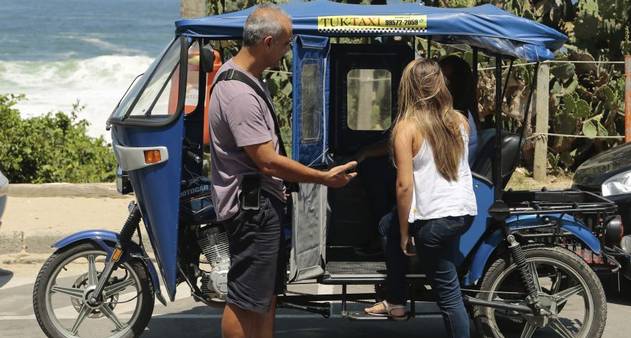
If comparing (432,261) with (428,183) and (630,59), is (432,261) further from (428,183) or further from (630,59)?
(630,59)

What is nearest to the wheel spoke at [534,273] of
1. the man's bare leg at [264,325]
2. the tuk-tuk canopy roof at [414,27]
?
the tuk-tuk canopy roof at [414,27]

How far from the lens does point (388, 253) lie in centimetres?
565

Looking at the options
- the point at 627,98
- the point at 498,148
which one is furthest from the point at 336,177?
the point at 627,98

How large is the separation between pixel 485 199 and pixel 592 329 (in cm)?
95

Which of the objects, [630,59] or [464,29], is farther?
[630,59]

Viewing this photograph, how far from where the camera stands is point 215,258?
18.9 feet

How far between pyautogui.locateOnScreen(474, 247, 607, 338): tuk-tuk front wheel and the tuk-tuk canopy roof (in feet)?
3.78

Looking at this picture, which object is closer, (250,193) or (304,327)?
(250,193)

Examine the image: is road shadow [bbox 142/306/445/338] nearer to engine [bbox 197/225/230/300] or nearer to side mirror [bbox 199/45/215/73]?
engine [bbox 197/225/230/300]

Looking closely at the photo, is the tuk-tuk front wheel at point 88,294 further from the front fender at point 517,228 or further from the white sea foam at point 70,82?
the white sea foam at point 70,82

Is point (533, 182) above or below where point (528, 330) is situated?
below

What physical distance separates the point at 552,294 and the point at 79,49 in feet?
134

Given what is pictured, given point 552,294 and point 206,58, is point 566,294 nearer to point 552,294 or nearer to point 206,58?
point 552,294

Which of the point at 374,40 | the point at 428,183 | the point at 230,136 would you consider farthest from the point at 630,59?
the point at 230,136
